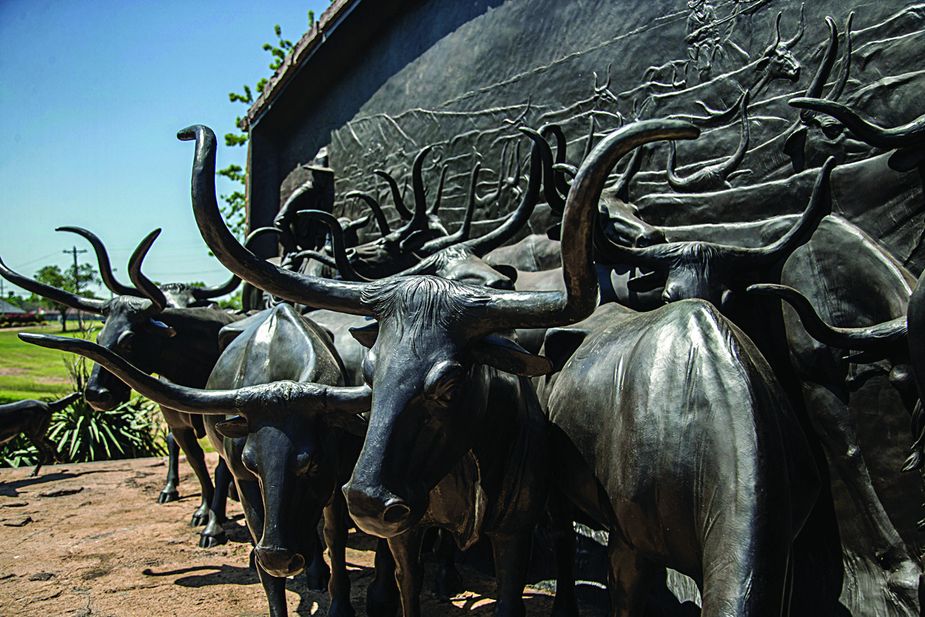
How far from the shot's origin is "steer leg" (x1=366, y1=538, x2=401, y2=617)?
433 centimetres

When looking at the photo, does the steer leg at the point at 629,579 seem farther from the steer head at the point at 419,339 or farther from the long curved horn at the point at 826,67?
the long curved horn at the point at 826,67

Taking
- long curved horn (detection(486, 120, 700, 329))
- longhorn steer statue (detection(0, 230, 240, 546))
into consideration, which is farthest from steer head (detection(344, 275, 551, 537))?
longhorn steer statue (detection(0, 230, 240, 546))

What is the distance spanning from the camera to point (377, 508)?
8.46 ft

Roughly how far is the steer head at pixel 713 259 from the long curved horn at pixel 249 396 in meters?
1.72

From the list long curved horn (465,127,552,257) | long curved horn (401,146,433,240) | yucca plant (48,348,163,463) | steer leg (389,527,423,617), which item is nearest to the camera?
steer leg (389,527,423,617)

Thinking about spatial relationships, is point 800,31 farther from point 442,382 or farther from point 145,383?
point 145,383

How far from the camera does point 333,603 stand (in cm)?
436

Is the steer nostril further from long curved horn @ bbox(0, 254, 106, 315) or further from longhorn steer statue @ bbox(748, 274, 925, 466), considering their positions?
long curved horn @ bbox(0, 254, 106, 315)

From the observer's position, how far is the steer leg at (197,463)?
6.80 meters

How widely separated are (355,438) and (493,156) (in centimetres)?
477

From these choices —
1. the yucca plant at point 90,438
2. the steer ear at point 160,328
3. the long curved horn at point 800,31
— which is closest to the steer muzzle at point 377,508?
the long curved horn at point 800,31

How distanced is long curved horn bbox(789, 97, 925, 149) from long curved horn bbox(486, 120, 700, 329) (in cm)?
178

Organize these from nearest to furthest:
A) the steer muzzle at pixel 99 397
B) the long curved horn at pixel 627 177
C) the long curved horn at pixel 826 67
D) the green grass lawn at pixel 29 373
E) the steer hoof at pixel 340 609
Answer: the steer hoof at pixel 340 609
the long curved horn at pixel 826 67
the long curved horn at pixel 627 177
the steer muzzle at pixel 99 397
the green grass lawn at pixel 29 373

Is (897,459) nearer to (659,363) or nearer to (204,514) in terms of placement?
(659,363)
